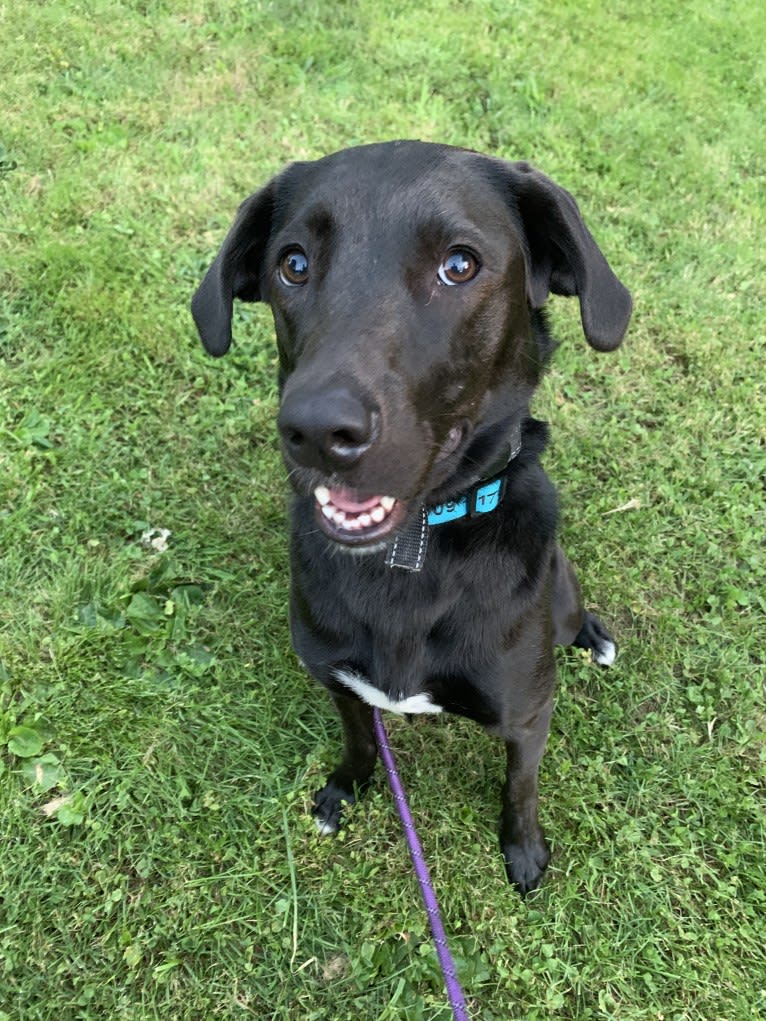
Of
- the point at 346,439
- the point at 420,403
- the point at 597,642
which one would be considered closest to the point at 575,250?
the point at 420,403

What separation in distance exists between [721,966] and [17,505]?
10.9 ft

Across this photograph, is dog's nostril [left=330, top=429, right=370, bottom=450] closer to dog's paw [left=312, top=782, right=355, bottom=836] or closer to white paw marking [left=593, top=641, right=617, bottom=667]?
dog's paw [left=312, top=782, right=355, bottom=836]

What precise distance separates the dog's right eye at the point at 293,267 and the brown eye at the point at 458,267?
1.17 feet

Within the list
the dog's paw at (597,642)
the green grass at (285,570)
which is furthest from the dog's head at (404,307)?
the green grass at (285,570)

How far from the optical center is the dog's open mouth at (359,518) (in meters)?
1.71

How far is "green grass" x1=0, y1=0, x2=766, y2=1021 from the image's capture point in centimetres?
259

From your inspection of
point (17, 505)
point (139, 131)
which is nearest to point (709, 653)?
point (17, 505)

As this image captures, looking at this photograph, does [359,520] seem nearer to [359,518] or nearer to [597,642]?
[359,518]

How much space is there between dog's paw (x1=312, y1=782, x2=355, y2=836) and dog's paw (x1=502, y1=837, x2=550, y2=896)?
23.8 inches

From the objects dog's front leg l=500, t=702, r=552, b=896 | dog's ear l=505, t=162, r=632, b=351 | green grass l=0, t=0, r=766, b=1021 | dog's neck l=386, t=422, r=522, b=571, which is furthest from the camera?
green grass l=0, t=0, r=766, b=1021

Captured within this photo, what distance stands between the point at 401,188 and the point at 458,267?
0.23m

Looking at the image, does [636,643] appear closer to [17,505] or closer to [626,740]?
[626,740]

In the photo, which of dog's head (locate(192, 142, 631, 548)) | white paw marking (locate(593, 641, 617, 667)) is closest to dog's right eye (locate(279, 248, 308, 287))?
dog's head (locate(192, 142, 631, 548))

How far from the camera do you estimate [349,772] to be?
2803 mm
